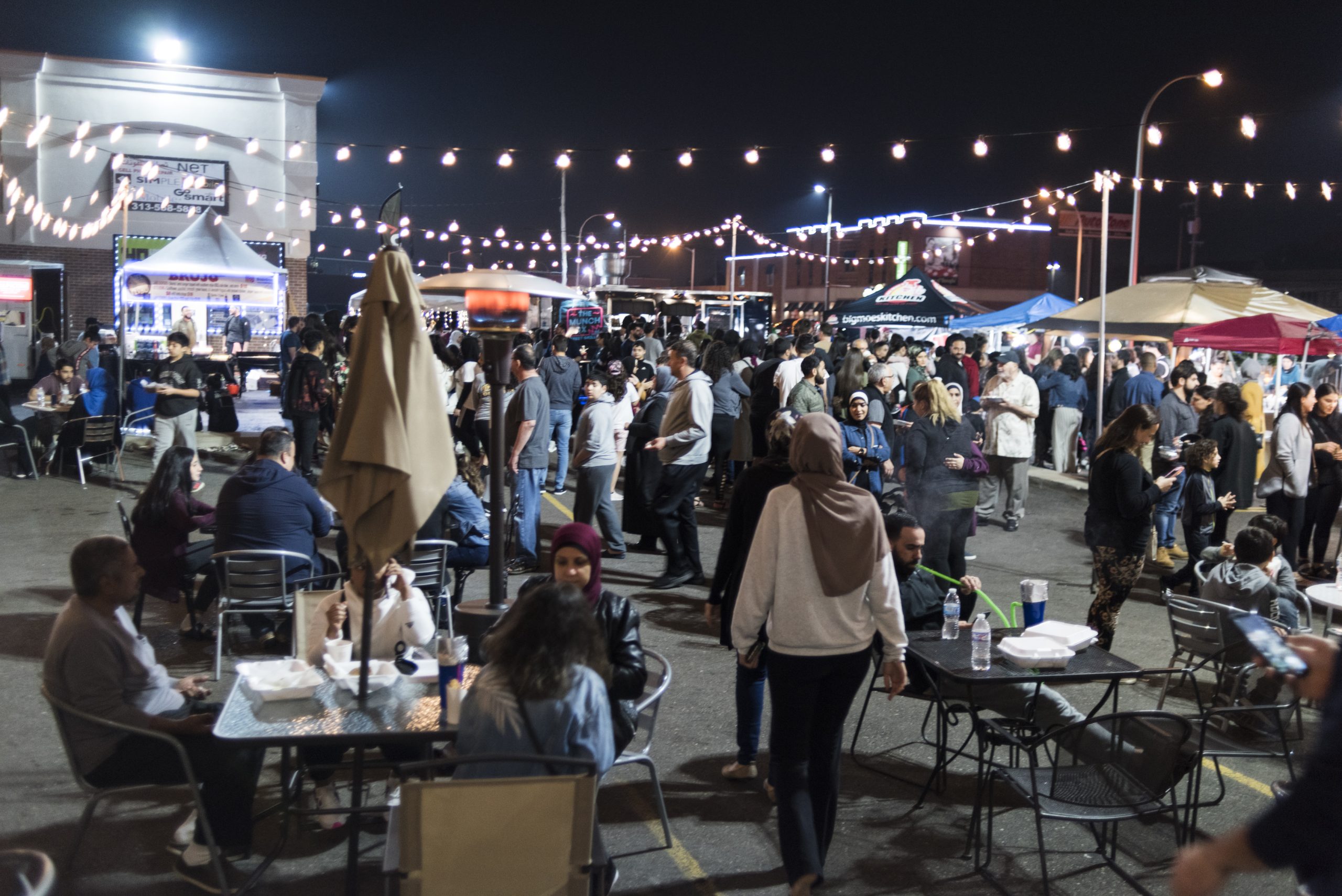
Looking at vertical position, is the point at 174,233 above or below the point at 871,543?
above

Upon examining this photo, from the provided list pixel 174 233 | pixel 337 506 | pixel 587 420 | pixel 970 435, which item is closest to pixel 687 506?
pixel 587 420

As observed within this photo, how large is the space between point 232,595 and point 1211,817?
17.1 feet

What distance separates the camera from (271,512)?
648 centimetres

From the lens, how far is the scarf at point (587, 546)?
3.98 metres

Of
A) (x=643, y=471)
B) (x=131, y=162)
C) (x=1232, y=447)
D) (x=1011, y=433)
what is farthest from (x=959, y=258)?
(x=643, y=471)

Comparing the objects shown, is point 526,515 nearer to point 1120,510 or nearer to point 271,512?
point 271,512

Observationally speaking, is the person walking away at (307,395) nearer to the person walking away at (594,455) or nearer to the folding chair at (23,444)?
the folding chair at (23,444)

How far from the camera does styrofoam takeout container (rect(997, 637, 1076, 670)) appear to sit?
176 inches

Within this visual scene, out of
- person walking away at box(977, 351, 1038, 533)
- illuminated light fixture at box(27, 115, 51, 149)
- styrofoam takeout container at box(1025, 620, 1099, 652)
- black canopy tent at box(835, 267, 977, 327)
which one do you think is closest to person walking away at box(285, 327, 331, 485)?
person walking away at box(977, 351, 1038, 533)

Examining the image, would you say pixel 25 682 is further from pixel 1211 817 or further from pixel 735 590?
pixel 1211 817

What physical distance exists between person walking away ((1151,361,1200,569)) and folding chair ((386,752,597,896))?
282 inches

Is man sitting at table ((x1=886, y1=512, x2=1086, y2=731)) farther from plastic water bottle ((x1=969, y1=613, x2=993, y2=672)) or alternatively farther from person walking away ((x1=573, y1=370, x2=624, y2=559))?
person walking away ((x1=573, y1=370, x2=624, y2=559))

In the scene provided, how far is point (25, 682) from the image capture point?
605cm

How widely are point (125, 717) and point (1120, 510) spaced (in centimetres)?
505
